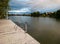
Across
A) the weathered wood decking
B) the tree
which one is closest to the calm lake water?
the tree

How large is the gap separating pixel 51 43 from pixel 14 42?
3.23 meters

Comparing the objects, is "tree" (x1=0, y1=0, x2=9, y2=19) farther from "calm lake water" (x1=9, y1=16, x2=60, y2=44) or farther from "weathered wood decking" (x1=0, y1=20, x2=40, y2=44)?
"weathered wood decking" (x1=0, y1=20, x2=40, y2=44)

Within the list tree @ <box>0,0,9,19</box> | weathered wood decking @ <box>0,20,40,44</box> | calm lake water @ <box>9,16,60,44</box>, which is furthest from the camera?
tree @ <box>0,0,9,19</box>

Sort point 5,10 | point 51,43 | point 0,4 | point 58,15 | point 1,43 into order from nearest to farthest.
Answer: point 1,43 < point 51,43 < point 0,4 < point 5,10 < point 58,15

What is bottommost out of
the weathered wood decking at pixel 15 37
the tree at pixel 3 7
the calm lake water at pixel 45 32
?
the calm lake water at pixel 45 32

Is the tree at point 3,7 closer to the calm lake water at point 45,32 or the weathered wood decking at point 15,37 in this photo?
the calm lake water at point 45,32

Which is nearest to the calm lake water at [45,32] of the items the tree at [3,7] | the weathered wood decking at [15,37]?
the tree at [3,7]

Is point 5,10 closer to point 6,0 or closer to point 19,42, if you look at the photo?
point 6,0

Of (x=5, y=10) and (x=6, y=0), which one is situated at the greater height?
(x=6, y=0)

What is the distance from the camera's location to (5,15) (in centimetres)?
1327

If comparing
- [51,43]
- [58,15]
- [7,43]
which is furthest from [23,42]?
[58,15]

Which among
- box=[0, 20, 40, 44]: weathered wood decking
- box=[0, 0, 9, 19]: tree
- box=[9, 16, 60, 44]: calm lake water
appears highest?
box=[0, 0, 9, 19]: tree

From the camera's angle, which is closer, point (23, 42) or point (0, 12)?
point (23, 42)

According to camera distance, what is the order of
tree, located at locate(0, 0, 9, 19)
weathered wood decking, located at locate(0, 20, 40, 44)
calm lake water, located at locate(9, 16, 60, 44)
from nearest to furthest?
weathered wood decking, located at locate(0, 20, 40, 44) < calm lake water, located at locate(9, 16, 60, 44) < tree, located at locate(0, 0, 9, 19)
